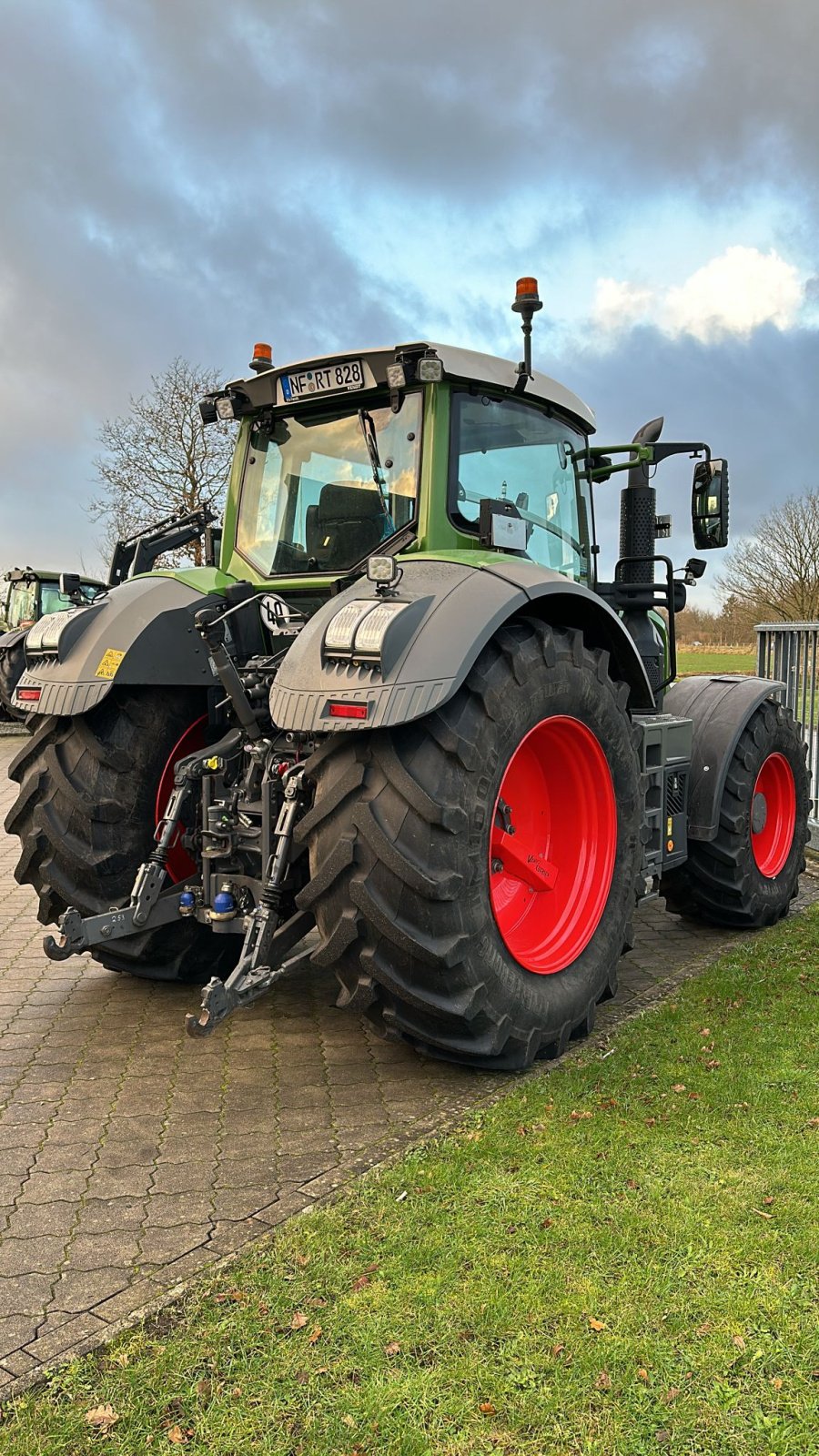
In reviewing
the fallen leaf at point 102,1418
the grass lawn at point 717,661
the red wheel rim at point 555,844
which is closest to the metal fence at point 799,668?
the red wheel rim at point 555,844

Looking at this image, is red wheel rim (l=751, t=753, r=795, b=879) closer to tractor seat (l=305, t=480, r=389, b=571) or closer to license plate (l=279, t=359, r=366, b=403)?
tractor seat (l=305, t=480, r=389, b=571)

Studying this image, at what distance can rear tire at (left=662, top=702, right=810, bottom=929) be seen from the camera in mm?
5367

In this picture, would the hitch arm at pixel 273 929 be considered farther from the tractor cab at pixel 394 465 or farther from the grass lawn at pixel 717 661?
the grass lawn at pixel 717 661

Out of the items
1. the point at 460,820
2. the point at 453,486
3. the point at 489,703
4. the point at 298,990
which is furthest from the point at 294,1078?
the point at 453,486

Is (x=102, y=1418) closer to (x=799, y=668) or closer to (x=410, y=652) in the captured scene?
(x=410, y=652)

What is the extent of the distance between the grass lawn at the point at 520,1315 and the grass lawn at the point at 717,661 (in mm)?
22741

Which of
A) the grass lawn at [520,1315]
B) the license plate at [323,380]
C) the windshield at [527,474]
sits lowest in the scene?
the grass lawn at [520,1315]

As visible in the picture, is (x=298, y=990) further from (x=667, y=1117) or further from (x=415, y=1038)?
(x=667, y=1117)

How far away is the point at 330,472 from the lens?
4383mm

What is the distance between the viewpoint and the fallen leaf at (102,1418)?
2.04 m

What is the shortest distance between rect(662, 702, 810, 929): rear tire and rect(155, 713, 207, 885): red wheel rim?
2637 mm

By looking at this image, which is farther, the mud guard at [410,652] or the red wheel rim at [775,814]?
the red wheel rim at [775,814]

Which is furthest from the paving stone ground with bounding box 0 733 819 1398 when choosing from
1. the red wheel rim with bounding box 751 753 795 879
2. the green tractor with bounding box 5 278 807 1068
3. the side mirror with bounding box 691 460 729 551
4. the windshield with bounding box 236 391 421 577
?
the side mirror with bounding box 691 460 729 551

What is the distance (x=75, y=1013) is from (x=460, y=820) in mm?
2233
